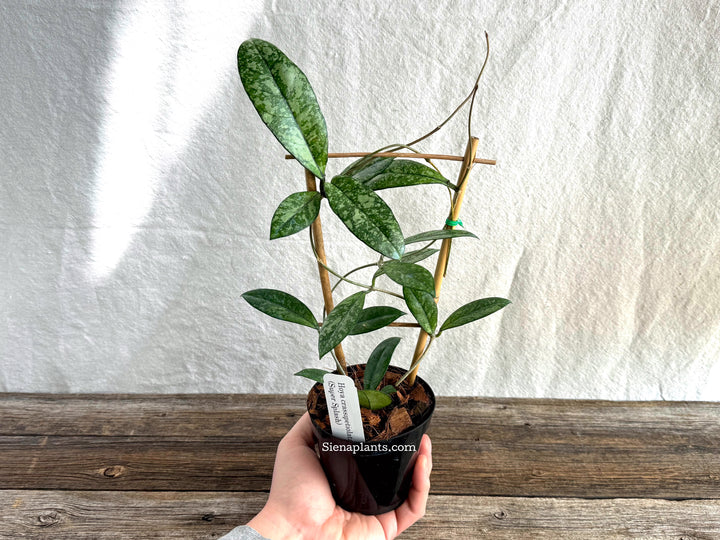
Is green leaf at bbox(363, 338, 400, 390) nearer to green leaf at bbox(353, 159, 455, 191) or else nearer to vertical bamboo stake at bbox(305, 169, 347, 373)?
vertical bamboo stake at bbox(305, 169, 347, 373)

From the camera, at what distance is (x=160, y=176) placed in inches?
43.3

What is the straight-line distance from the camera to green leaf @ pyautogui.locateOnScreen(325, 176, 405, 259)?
0.56 m

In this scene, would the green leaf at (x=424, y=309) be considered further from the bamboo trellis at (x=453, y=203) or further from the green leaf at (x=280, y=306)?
the green leaf at (x=280, y=306)

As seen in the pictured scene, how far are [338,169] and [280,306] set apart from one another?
43cm

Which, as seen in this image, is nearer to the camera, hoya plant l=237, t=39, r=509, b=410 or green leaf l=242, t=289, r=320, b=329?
hoya plant l=237, t=39, r=509, b=410

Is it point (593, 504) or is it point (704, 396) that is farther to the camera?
point (704, 396)

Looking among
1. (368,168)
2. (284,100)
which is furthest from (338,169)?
(284,100)

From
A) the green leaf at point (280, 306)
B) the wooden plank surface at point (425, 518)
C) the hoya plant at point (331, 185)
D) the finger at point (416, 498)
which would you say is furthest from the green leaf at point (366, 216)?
the wooden plank surface at point (425, 518)

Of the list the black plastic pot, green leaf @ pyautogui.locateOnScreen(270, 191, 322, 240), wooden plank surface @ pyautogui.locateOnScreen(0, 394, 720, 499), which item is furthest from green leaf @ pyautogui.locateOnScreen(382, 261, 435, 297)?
wooden plank surface @ pyautogui.locateOnScreen(0, 394, 720, 499)

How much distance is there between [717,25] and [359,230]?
0.86m

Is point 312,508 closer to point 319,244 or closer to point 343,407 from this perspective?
point 343,407

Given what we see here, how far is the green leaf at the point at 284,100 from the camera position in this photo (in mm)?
573

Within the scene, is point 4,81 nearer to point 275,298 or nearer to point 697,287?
point 275,298

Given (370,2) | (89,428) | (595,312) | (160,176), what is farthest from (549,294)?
(89,428)
